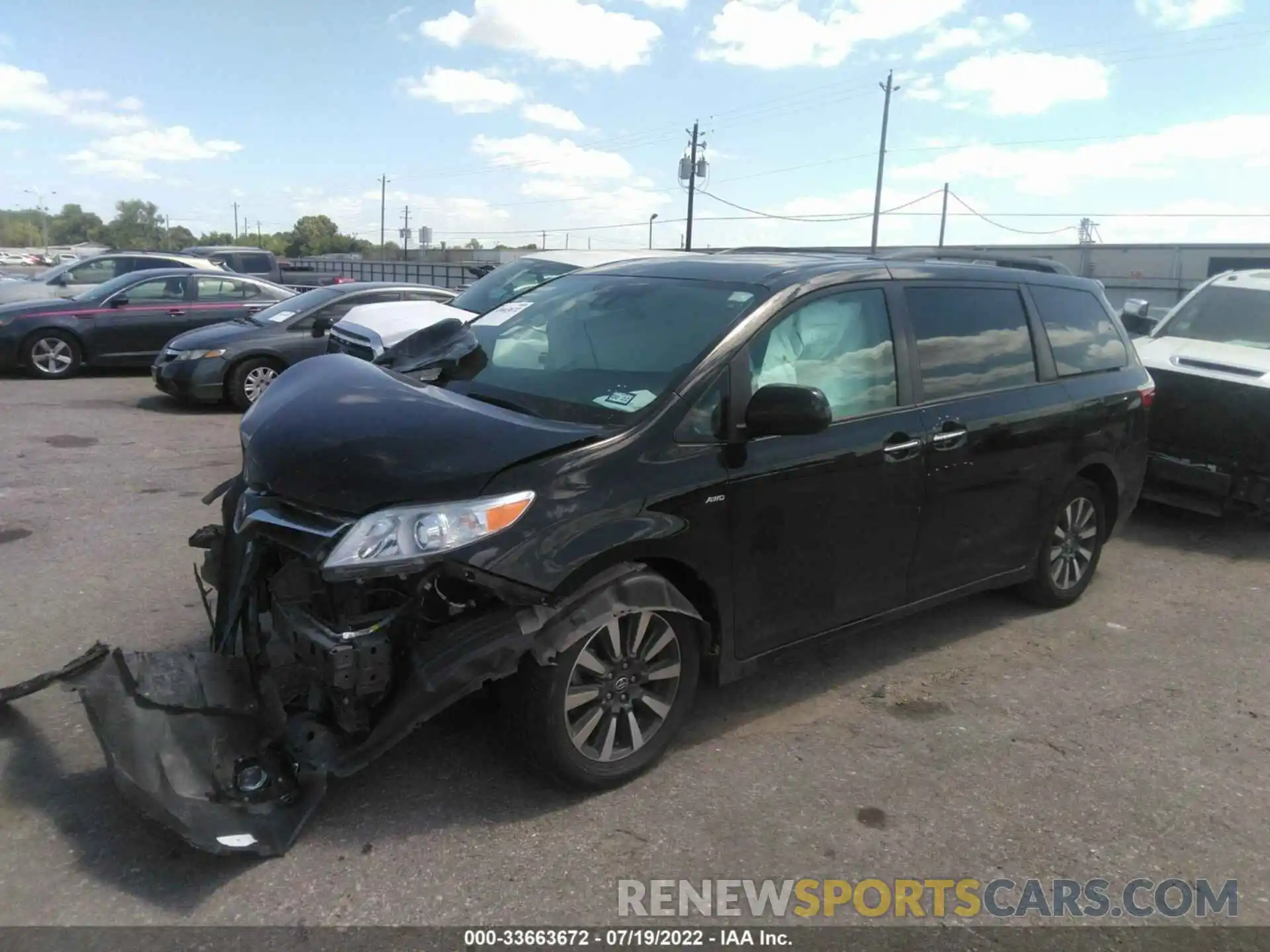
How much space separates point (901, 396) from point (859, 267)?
1.95 ft

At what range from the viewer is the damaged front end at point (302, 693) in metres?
2.94

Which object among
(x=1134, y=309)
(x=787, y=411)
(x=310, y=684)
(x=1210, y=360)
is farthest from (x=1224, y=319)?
(x=310, y=684)

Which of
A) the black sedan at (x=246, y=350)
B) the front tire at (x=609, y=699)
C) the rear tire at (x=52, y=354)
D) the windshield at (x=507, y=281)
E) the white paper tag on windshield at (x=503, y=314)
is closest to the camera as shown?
the front tire at (x=609, y=699)

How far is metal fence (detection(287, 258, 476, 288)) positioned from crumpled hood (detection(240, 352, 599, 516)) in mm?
32467

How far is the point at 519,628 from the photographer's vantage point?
308 centimetres

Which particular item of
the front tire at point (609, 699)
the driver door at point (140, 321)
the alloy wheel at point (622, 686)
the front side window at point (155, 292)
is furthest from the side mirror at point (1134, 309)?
the front side window at point (155, 292)

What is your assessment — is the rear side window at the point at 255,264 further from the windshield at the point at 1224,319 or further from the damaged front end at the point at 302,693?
the damaged front end at the point at 302,693

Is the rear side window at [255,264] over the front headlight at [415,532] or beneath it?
over

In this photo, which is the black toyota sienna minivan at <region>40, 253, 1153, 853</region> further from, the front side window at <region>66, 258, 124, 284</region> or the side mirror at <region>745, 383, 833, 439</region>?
the front side window at <region>66, 258, 124, 284</region>

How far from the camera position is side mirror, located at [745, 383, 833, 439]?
354 centimetres

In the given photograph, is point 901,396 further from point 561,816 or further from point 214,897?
point 214,897

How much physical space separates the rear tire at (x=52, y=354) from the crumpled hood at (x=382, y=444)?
10.9 m

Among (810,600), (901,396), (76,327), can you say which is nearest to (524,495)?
(810,600)

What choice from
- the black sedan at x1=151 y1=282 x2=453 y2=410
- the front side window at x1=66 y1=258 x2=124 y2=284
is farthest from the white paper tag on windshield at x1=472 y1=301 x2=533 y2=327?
the front side window at x1=66 y1=258 x2=124 y2=284
